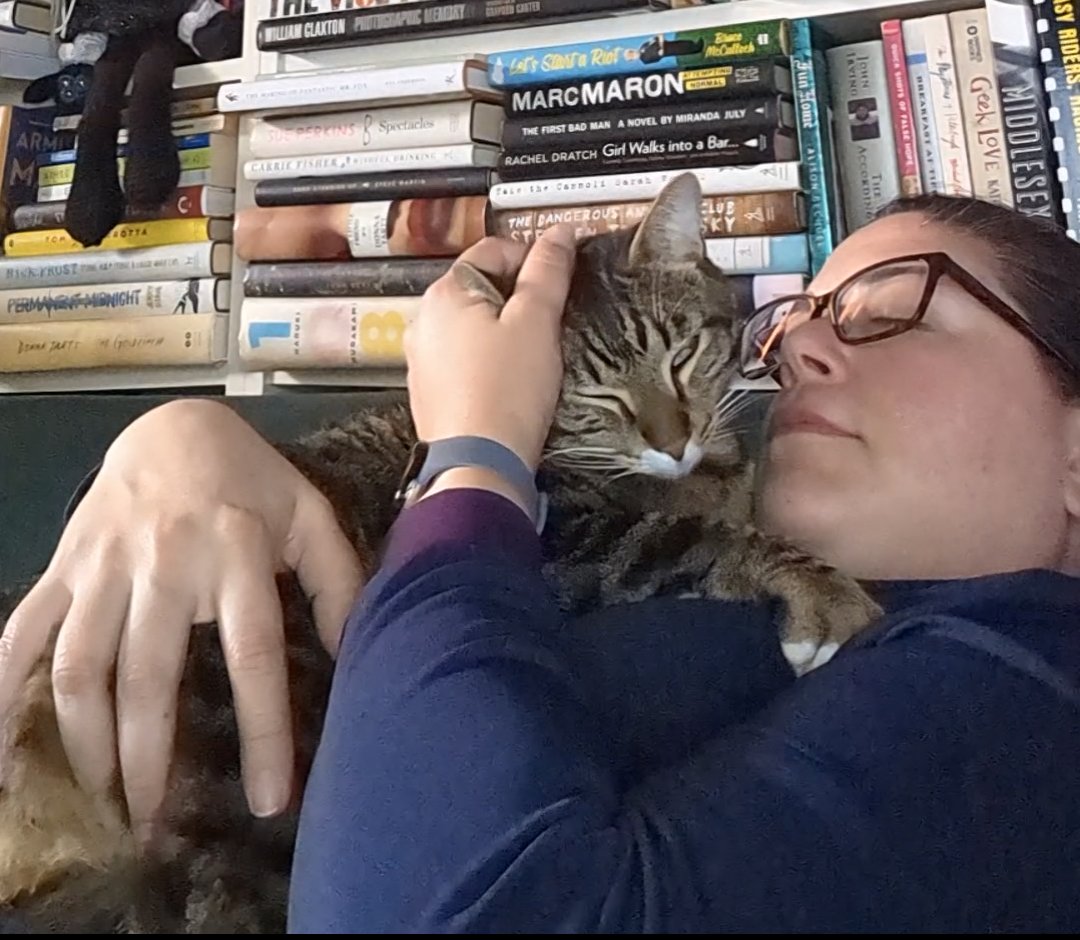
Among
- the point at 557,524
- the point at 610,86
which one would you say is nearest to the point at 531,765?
the point at 557,524

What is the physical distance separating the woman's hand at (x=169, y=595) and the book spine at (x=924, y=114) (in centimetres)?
92

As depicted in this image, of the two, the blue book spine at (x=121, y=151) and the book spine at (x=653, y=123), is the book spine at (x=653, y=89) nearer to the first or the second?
the book spine at (x=653, y=123)

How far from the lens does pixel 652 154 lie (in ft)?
5.10

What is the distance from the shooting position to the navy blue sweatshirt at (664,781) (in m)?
0.58

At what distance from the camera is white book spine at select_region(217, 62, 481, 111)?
5.37 ft

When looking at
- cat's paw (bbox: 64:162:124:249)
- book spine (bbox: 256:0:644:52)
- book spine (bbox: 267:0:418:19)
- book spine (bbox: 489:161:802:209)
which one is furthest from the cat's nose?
cat's paw (bbox: 64:162:124:249)

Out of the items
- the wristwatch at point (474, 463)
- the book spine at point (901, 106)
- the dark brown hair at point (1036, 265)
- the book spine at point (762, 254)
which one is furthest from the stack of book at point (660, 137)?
the wristwatch at point (474, 463)

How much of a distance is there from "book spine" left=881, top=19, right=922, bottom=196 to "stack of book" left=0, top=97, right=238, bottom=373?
3.17 feet

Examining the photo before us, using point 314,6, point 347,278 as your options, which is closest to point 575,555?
point 347,278

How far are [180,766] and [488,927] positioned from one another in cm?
33

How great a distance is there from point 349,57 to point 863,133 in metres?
0.75

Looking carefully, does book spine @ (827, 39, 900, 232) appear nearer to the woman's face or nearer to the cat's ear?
the cat's ear

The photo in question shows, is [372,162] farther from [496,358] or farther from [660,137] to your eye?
[496,358]

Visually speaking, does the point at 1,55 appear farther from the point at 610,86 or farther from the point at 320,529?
the point at 320,529
